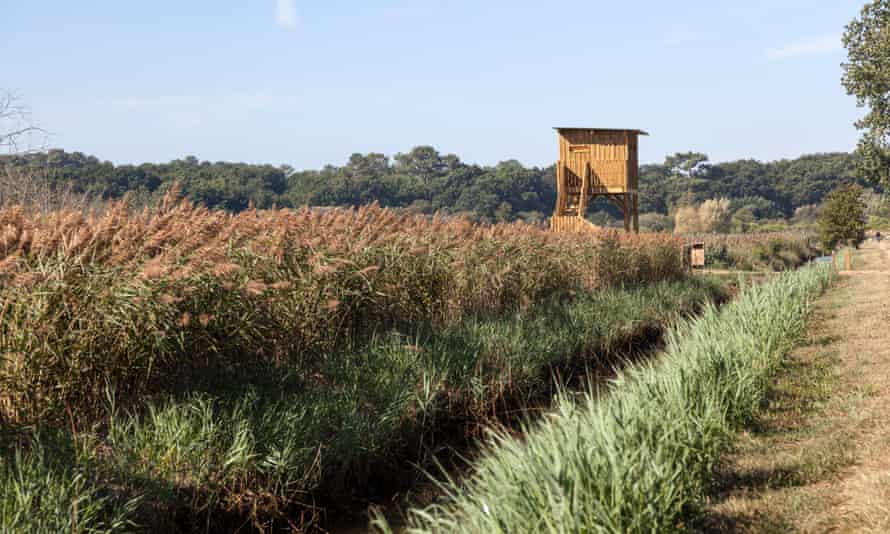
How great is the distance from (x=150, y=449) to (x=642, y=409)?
9.21ft

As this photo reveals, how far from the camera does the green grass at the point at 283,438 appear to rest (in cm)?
418

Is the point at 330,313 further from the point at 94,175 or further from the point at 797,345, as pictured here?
the point at 94,175

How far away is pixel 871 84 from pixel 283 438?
874 inches

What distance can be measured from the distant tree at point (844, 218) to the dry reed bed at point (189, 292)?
1245 inches

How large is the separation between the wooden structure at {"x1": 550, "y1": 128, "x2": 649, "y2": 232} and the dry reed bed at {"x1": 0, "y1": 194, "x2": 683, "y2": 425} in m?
17.3

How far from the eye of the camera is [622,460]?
3539mm

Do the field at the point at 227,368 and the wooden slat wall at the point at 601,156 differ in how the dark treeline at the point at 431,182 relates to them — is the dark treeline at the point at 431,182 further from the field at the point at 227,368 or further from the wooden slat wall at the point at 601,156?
the wooden slat wall at the point at 601,156

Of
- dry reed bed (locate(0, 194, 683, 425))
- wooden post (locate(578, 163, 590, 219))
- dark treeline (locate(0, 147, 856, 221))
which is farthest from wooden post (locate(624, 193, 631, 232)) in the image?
dry reed bed (locate(0, 194, 683, 425))

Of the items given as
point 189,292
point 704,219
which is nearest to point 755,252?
point 704,219

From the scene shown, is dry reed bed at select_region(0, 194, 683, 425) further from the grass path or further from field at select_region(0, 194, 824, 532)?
the grass path

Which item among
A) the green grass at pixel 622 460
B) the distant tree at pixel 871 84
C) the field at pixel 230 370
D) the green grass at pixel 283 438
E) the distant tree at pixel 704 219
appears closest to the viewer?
the green grass at pixel 622 460

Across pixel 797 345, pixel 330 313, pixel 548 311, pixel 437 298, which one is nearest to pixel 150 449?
pixel 330 313

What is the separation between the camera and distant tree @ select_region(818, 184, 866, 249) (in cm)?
3531

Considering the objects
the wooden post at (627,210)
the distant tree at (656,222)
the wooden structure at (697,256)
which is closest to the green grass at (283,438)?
the wooden structure at (697,256)
